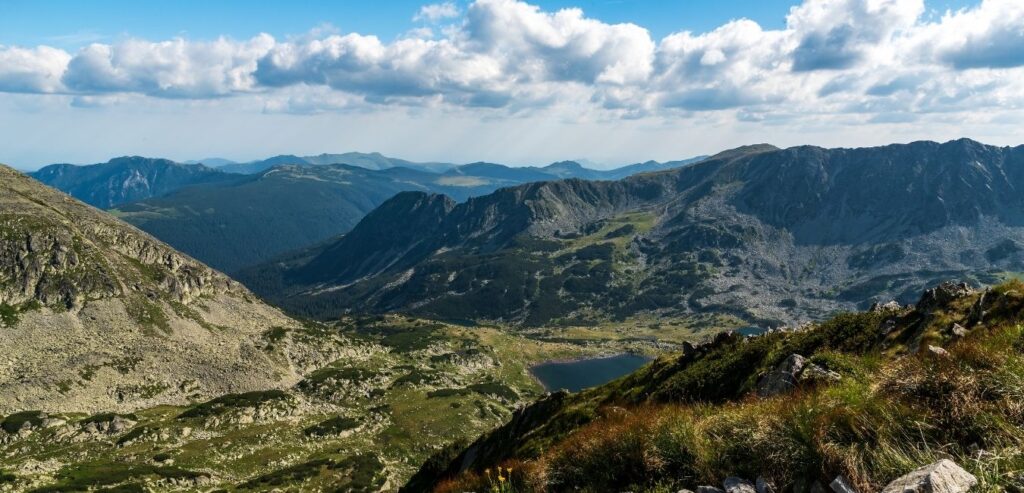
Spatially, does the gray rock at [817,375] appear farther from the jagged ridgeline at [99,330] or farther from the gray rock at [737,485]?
the jagged ridgeline at [99,330]

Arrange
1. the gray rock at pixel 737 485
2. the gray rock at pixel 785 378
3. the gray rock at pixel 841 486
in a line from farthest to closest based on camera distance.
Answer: the gray rock at pixel 785 378
the gray rock at pixel 737 485
the gray rock at pixel 841 486

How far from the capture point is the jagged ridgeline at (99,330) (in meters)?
139

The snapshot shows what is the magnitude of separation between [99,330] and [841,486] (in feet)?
640

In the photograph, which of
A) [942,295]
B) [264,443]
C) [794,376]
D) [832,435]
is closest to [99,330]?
[264,443]

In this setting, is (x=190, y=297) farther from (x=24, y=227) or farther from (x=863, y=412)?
(x=863, y=412)

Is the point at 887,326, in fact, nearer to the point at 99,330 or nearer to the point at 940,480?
the point at 940,480

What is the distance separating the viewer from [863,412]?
9906mm

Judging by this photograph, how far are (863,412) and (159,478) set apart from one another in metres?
123

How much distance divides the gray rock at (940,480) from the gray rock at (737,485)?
2476 mm

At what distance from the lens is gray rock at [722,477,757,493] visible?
388 inches

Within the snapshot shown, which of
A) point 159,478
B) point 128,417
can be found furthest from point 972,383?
point 128,417

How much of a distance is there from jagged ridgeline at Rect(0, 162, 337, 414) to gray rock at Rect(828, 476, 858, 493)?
6633 inches

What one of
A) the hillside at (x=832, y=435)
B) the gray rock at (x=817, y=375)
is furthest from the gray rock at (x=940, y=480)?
the gray rock at (x=817, y=375)

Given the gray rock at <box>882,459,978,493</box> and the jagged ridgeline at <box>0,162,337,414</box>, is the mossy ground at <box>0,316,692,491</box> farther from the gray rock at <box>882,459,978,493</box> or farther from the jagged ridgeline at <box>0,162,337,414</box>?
the gray rock at <box>882,459,978,493</box>
